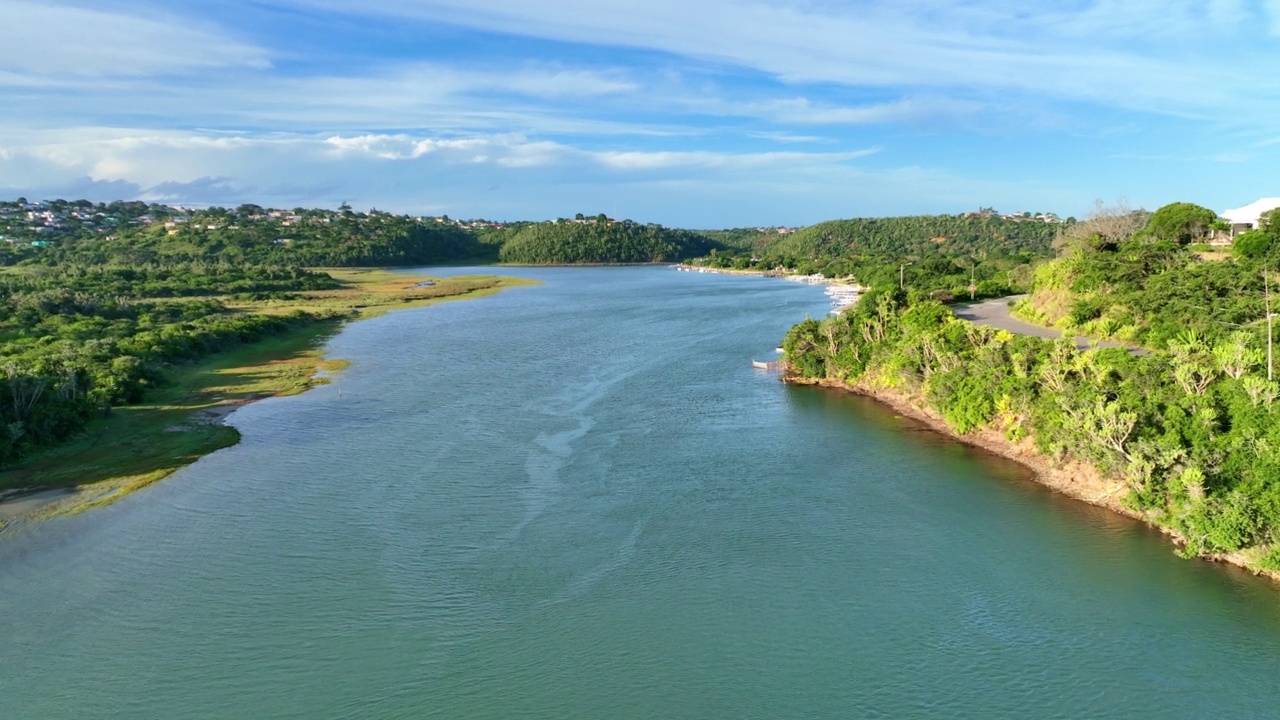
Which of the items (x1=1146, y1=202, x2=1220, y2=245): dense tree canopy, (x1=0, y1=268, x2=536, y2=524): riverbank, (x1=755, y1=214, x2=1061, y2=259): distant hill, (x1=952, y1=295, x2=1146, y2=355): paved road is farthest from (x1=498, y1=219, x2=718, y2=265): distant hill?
(x1=1146, y1=202, x2=1220, y2=245): dense tree canopy

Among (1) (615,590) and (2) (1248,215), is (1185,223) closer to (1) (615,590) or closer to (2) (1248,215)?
(2) (1248,215)

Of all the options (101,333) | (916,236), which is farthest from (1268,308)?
(916,236)

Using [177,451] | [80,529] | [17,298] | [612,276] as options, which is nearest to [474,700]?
[80,529]

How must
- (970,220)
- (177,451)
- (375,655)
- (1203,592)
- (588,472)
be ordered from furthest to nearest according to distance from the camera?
(970,220) < (177,451) < (588,472) < (1203,592) < (375,655)

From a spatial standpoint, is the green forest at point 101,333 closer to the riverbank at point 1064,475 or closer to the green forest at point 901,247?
the riverbank at point 1064,475

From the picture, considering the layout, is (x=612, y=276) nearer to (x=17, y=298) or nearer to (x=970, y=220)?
(x=970, y=220)
